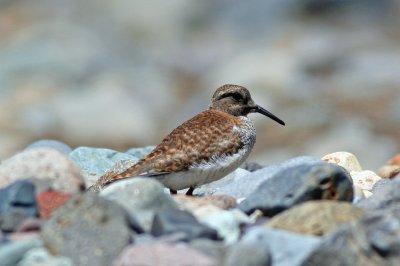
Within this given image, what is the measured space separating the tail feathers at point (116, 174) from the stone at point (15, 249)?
7.82ft

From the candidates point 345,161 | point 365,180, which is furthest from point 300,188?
point 345,161

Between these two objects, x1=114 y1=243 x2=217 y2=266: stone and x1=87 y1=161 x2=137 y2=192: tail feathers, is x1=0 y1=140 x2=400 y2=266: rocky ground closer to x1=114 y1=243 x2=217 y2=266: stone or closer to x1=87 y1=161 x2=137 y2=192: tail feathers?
x1=114 y1=243 x2=217 y2=266: stone

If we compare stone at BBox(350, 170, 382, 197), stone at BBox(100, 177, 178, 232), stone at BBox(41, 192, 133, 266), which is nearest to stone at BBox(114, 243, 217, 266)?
stone at BBox(41, 192, 133, 266)

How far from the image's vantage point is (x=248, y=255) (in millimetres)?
7426

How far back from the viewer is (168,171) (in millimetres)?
10281

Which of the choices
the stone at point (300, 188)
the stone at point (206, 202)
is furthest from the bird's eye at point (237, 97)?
the stone at point (300, 188)

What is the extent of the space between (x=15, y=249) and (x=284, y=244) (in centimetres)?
176

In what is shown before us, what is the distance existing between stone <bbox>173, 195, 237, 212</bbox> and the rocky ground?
0.01 metres

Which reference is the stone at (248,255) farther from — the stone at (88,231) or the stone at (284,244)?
the stone at (88,231)

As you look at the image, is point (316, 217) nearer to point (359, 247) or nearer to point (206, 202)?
point (359, 247)

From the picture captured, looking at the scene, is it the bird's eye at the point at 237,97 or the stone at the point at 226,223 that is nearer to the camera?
the stone at the point at 226,223

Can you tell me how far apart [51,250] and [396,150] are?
17423mm

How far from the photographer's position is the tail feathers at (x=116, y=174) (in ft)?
33.5

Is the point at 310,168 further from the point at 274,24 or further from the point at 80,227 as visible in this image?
the point at 274,24
